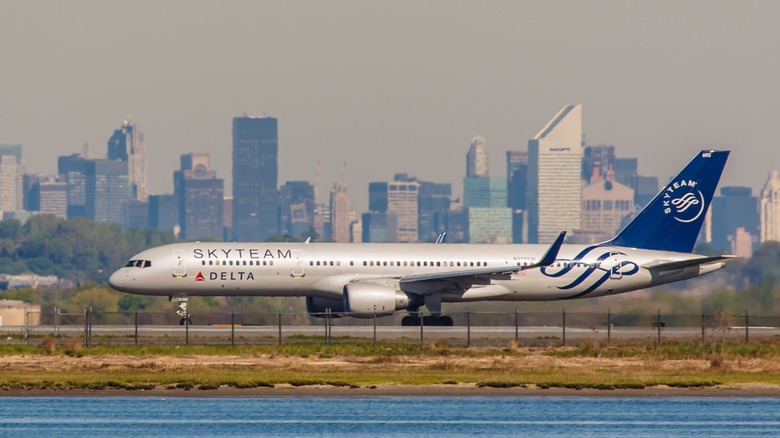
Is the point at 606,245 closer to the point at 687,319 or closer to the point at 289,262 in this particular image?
the point at 687,319

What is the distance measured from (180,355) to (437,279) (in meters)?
17.1

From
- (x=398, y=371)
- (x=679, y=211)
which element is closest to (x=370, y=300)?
(x=679, y=211)

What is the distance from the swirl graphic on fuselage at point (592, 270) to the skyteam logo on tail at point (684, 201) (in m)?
3.78

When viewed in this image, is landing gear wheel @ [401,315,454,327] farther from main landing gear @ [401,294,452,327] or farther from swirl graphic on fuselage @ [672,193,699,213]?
swirl graphic on fuselage @ [672,193,699,213]

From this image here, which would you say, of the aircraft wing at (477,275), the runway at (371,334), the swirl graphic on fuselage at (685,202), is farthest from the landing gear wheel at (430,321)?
the swirl graphic on fuselage at (685,202)

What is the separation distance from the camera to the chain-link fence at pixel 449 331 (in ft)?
223

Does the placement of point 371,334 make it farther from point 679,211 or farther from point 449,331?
point 679,211

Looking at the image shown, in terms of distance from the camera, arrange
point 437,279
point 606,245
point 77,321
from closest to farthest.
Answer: point 437,279
point 606,245
point 77,321

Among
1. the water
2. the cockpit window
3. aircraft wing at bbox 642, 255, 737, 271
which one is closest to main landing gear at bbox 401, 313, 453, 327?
aircraft wing at bbox 642, 255, 737, 271

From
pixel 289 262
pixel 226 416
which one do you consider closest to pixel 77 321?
pixel 289 262

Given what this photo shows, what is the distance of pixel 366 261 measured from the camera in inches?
3046

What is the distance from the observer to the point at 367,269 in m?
77.3

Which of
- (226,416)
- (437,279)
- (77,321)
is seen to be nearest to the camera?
(226,416)

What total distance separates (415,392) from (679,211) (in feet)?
107
